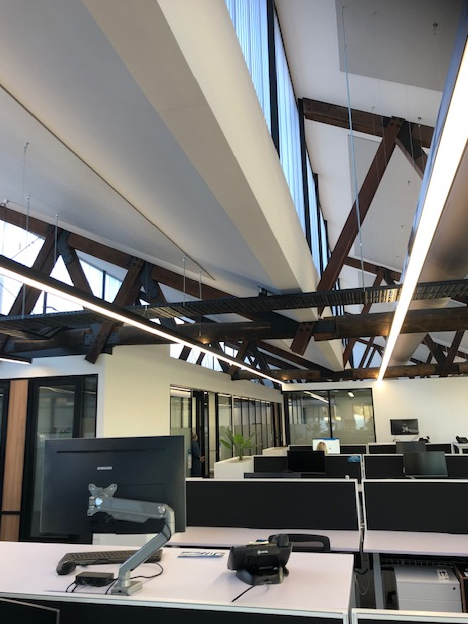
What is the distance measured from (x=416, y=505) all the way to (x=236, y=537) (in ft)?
4.94

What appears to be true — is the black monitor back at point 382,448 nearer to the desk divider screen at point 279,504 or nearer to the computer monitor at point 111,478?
the desk divider screen at point 279,504

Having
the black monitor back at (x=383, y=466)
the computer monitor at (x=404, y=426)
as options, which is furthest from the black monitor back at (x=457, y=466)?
the computer monitor at (x=404, y=426)

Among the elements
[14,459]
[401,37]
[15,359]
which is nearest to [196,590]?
[401,37]

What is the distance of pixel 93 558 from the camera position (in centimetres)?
231

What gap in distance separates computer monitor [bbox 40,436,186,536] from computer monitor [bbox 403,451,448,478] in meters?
4.49

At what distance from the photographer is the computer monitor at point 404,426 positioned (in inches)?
555

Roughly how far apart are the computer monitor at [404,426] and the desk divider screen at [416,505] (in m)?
10.8

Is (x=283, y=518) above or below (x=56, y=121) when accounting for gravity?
below

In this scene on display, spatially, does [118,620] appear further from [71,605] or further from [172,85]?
[172,85]

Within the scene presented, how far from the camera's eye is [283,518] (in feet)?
13.3

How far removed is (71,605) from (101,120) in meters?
2.33

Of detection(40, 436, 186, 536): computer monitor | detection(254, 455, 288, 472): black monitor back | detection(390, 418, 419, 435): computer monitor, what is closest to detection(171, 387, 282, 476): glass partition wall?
detection(254, 455, 288, 472): black monitor back

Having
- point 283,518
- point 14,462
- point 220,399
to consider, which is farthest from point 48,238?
point 220,399

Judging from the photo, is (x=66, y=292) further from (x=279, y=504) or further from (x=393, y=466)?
(x=393, y=466)
